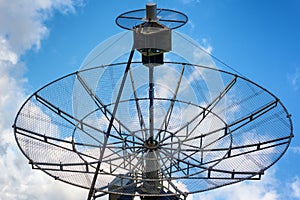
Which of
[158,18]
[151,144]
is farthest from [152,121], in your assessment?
[158,18]

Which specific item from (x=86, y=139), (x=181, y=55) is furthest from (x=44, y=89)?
(x=181, y=55)

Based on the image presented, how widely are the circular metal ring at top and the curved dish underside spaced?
956 mm

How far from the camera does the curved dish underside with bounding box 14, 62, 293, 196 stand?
6.79 m

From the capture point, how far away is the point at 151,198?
6.91 m

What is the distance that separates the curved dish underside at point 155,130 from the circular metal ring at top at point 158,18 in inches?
37.6

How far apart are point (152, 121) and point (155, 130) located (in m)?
0.38

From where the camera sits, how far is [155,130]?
25.6 feet

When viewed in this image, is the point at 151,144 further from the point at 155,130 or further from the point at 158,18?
the point at 158,18

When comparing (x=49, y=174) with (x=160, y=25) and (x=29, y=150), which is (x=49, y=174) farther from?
(x=160, y=25)

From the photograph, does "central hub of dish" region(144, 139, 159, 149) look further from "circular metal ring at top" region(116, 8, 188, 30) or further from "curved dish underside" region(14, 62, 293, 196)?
"circular metal ring at top" region(116, 8, 188, 30)

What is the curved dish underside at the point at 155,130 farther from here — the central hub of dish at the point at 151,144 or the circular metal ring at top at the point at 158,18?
the circular metal ring at top at the point at 158,18

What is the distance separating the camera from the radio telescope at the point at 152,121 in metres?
6.68

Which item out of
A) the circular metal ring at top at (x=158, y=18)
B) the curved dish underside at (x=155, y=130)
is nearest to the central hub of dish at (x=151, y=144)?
the curved dish underside at (x=155, y=130)

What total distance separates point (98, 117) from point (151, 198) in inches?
62.1
